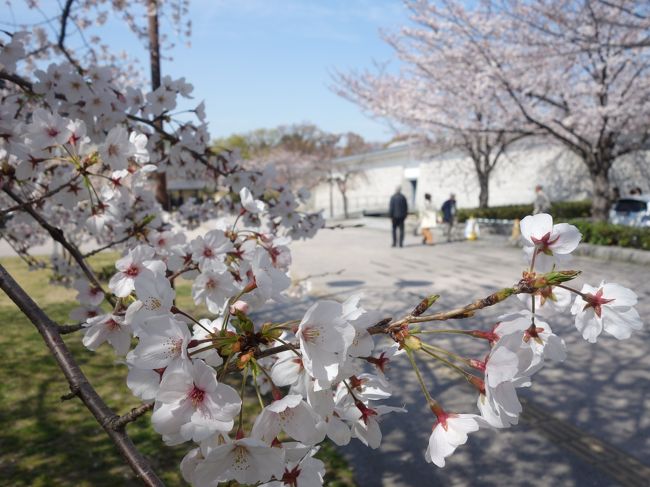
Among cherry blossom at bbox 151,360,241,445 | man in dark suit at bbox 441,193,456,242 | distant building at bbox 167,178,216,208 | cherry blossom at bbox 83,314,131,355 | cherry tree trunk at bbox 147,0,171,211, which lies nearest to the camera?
cherry blossom at bbox 151,360,241,445

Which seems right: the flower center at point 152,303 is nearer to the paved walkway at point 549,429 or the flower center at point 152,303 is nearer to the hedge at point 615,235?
the paved walkway at point 549,429

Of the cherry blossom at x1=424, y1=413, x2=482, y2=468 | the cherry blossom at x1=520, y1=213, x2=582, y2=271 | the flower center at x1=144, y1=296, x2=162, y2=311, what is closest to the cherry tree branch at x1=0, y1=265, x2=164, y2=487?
the flower center at x1=144, y1=296, x2=162, y2=311

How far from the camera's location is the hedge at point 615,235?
10.8 m

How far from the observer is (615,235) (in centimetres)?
1127

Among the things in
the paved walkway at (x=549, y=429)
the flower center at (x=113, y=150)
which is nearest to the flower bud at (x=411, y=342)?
the flower center at (x=113, y=150)

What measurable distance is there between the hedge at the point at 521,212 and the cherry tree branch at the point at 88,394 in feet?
55.0

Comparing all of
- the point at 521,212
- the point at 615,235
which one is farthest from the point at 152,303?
the point at 521,212

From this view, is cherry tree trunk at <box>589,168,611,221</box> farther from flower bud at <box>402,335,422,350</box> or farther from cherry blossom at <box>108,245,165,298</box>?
flower bud at <box>402,335,422,350</box>

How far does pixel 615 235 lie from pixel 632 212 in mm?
3132

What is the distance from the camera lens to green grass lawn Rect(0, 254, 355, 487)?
331 centimetres

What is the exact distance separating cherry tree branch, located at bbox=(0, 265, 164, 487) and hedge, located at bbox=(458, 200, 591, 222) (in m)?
16.8

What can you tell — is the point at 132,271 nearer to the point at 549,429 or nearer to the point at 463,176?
the point at 549,429

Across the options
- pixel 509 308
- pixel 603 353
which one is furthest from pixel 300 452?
pixel 509 308

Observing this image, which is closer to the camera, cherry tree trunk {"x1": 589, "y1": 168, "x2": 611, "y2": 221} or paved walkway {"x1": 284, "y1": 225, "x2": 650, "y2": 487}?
paved walkway {"x1": 284, "y1": 225, "x2": 650, "y2": 487}
